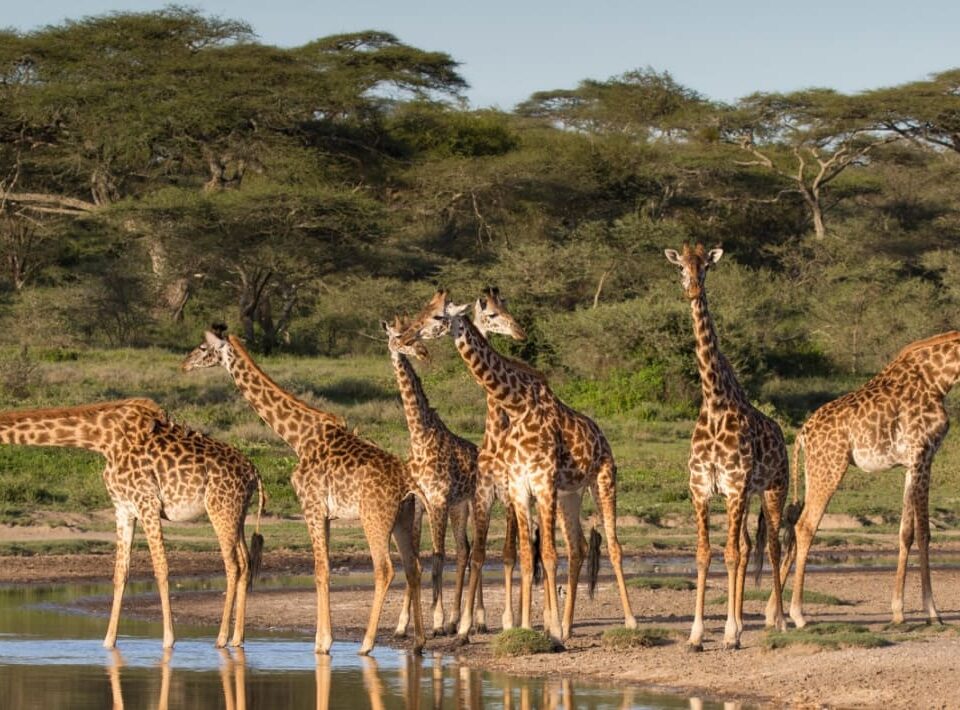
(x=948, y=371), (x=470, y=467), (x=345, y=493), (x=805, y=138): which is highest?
(x=805, y=138)

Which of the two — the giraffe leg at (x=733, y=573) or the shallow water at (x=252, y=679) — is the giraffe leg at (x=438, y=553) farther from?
the giraffe leg at (x=733, y=573)

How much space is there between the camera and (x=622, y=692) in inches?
422

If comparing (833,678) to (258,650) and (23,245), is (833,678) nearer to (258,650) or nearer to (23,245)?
(258,650)

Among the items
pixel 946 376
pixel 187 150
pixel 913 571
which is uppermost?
pixel 187 150

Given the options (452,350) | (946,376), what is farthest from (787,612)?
(452,350)

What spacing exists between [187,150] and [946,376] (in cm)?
3096

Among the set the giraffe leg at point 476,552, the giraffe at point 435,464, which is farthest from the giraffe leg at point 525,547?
the giraffe at point 435,464

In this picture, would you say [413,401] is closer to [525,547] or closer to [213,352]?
[525,547]

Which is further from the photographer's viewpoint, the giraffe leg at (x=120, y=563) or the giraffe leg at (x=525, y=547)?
the giraffe leg at (x=120, y=563)

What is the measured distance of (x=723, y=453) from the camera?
38.4 feet

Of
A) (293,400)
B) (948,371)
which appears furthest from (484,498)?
(948,371)

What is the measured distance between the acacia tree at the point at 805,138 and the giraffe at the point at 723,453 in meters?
35.2

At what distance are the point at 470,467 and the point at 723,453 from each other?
183 centimetres

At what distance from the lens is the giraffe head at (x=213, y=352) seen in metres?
13.0
